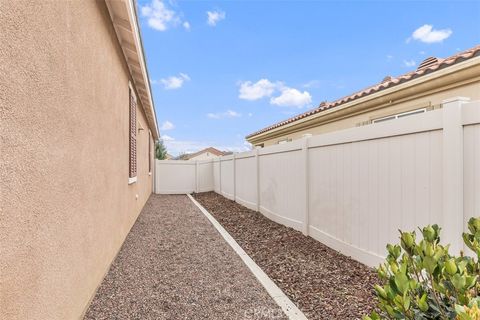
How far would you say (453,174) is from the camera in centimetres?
303

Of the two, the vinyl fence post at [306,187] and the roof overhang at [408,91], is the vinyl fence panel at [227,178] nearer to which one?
the roof overhang at [408,91]

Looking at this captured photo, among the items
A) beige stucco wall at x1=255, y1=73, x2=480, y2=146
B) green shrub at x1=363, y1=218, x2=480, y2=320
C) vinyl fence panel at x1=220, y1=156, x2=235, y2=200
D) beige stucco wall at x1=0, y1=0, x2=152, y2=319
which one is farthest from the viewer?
vinyl fence panel at x1=220, y1=156, x2=235, y2=200

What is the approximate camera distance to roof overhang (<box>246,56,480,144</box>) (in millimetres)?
5328

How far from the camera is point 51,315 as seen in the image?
7.22ft

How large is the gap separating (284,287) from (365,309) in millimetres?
1018

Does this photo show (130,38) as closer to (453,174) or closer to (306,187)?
(306,187)

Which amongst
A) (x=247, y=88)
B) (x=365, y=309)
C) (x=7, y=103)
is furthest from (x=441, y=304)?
(x=247, y=88)

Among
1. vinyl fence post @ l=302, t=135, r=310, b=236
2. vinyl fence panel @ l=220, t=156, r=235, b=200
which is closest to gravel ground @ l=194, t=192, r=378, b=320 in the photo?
vinyl fence post @ l=302, t=135, r=310, b=236

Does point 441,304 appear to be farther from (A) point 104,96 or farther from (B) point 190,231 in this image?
(B) point 190,231

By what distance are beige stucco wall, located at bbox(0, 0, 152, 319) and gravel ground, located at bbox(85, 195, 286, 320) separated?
362mm

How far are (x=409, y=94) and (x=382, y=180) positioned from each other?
141 inches

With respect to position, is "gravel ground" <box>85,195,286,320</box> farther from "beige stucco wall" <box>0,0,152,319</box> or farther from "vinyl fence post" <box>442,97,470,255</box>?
"vinyl fence post" <box>442,97,470,255</box>

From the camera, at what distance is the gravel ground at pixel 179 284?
3.21 metres

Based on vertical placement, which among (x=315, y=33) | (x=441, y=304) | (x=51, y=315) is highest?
(x=315, y=33)
